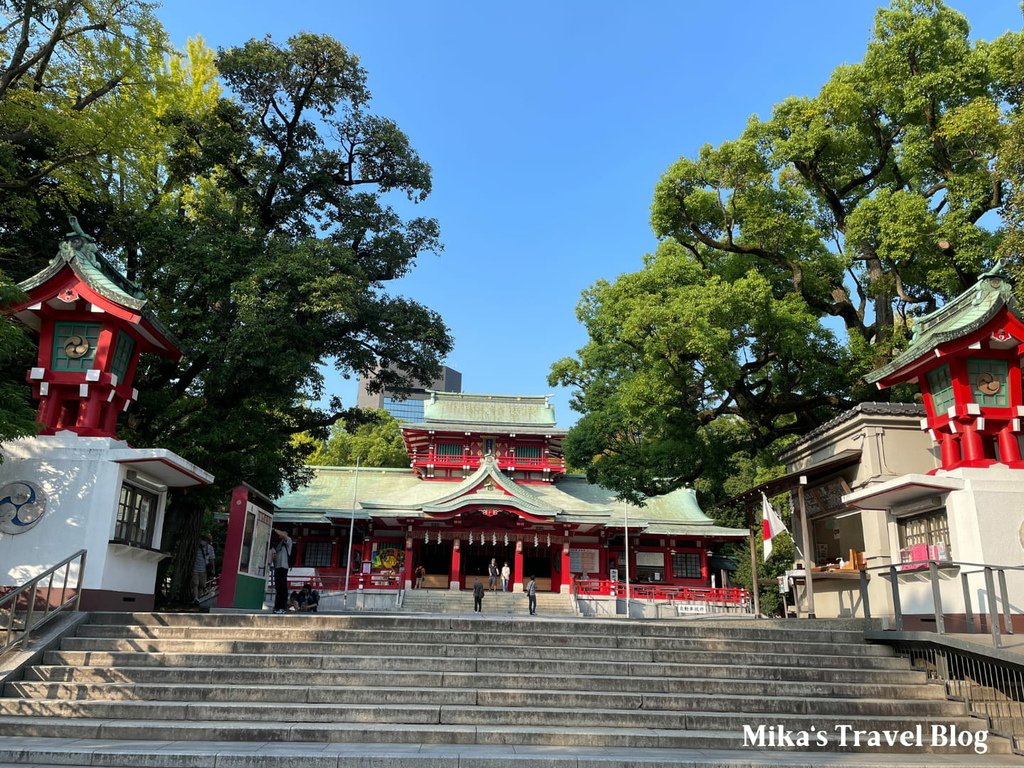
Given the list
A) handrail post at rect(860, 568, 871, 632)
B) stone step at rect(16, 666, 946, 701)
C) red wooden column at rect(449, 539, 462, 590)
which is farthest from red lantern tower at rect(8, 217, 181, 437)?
red wooden column at rect(449, 539, 462, 590)

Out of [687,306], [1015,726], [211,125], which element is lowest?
[1015,726]

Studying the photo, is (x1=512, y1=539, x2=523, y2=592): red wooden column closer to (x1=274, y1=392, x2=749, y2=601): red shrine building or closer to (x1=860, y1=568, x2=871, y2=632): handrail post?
(x1=274, y1=392, x2=749, y2=601): red shrine building

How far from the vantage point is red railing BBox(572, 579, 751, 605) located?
955 inches

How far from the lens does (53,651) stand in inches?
308

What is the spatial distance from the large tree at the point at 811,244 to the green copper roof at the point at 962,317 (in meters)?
2.08

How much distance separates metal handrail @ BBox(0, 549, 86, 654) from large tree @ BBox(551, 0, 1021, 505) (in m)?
10.2

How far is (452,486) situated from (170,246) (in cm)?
1754

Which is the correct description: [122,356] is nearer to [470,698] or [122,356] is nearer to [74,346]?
[74,346]

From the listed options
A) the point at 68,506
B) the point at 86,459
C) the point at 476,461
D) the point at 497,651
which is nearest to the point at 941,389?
the point at 497,651

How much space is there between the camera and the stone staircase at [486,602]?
22.8m

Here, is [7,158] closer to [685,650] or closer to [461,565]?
[685,650]

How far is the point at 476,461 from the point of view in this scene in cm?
3061

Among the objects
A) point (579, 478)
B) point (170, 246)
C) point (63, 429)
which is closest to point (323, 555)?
point (579, 478)

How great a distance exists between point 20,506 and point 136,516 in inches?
60.0
